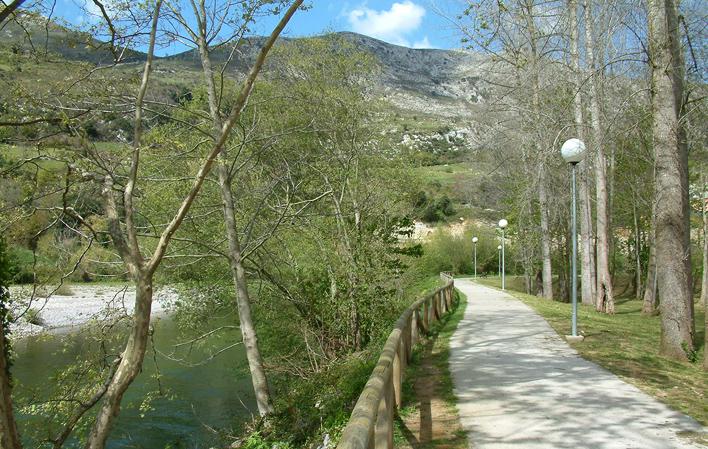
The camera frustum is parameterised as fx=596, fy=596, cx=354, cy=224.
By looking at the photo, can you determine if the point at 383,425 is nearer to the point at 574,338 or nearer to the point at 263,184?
the point at 574,338

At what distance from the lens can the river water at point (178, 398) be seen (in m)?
15.2

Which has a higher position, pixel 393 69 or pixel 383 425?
pixel 393 69

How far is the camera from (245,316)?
1195cm

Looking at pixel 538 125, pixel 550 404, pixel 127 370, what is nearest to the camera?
pixel 550 404

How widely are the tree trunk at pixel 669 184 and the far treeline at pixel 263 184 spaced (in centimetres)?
4

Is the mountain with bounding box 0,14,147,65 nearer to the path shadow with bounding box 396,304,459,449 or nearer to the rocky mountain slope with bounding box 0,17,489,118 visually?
the rocky mountain slope with bounding box 0,17,489,118

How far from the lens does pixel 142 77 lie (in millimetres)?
8594

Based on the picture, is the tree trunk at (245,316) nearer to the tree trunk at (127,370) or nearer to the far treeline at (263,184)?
the far treeline at (263,184)

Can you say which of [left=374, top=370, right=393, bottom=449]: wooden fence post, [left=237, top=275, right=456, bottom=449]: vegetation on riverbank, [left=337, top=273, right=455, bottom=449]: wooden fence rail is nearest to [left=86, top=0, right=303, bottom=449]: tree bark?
[left=237, top=275, right=456, bottom=449]: vegetation on riverbank

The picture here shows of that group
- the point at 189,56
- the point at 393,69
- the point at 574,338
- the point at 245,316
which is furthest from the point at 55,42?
the point at 393,69

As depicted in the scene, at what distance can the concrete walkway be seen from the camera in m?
5.54

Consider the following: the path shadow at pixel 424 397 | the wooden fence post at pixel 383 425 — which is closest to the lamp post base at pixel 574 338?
the path shadow at pixel 424 397

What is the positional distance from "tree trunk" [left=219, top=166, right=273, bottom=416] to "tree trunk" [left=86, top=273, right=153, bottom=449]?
4.63 metres

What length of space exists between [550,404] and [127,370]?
16.3ft
